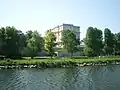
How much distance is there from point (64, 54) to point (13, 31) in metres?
25.2

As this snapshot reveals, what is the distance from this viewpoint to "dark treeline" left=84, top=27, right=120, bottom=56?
2977 inches

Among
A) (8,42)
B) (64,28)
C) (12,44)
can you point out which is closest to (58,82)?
(12,44)

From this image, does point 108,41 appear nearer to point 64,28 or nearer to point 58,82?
point 64,28

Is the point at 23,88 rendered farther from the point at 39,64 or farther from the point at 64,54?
the point at 64,54

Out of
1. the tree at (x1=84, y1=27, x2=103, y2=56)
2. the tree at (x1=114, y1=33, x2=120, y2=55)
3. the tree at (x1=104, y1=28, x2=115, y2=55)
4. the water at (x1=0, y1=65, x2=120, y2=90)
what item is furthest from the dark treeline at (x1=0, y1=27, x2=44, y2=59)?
the tree at (x1=114, y1=33, x2=120, y2=55)

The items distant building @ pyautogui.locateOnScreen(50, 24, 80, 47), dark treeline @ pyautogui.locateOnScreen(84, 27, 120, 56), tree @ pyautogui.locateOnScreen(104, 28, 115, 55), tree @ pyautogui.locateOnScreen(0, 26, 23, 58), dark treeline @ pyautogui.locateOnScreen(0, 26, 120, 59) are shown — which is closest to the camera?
tree @ pyautogui.locateOnScreen(0, 26, 23, 58)

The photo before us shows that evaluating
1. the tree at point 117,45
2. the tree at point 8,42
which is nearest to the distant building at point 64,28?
the tree at point 117,45

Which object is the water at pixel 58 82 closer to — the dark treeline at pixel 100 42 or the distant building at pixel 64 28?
the dark treeline at pixel 100 42

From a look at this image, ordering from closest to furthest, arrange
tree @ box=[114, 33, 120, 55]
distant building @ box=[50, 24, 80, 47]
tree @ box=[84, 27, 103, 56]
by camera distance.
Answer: tree @ box=[84, 27, 103, 56], tree @ box=[114, 33, 120, 55], distant building @ box=[50, 24, 80, 47]

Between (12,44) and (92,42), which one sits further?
(92,42)

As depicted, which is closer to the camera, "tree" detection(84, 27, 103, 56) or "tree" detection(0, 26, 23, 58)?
"tree" detection(0, 26, 23, 58)

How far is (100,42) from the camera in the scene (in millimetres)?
79625

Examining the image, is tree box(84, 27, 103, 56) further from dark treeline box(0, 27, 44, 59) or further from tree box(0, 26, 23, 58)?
Result: tree box(0, 26, 23, 58)

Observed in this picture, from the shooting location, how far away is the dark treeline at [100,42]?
75625 millimetres
